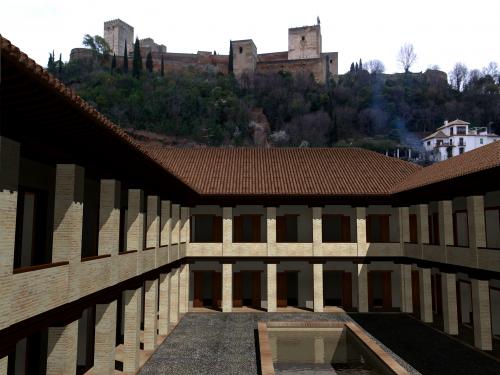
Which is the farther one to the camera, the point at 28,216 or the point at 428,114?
the point at 428,114

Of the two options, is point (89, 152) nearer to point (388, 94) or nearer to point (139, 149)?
point (139, 149)

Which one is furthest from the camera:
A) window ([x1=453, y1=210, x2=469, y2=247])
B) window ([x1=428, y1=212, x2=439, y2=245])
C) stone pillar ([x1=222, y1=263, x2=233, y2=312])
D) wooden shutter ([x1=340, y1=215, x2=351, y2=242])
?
wooden shutter ([x1=340, y1=215, x2=351, y2=242])

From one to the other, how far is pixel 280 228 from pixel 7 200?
19.5 m

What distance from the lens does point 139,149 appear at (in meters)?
11.4

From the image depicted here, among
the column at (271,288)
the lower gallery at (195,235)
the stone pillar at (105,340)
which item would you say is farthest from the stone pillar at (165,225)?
the column at (271,288)

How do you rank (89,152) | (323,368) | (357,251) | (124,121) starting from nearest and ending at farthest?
(89,152), (323,368), (357,251), (124,121)

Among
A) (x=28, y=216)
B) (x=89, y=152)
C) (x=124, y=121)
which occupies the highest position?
(x=124, y=121)

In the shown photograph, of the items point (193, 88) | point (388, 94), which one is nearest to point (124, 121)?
point (193, 88)

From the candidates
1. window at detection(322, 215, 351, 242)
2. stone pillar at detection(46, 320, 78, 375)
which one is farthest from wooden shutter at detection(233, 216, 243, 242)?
stone pillar at detection(46, 320, 78, 375)

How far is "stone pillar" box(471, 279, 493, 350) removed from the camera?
677 inches

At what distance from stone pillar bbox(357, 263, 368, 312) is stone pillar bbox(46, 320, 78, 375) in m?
18.4

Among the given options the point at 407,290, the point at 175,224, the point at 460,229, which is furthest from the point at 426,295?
the point at 175,224

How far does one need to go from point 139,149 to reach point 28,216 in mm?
3265

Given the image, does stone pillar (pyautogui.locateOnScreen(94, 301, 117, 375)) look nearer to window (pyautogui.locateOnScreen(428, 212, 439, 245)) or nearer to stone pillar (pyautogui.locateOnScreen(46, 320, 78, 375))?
stone pillar (pyautogui.locateOnScreen(46, 320, 78, 375))
